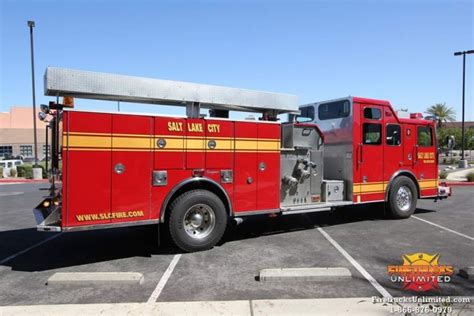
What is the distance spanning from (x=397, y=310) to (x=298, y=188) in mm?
3923

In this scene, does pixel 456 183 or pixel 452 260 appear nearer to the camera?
pixel 452 260

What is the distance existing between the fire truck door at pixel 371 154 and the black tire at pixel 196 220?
392 centimetres

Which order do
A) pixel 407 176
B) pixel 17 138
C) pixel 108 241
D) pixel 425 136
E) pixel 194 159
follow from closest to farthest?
pixel 194 159 < pixel 108 241 < pixel 407 176 < pixel 425 136 < pixel 17 138

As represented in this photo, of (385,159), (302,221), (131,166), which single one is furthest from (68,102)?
(385,159)

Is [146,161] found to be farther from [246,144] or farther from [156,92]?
[246,144]

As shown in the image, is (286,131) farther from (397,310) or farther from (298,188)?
(397,310)

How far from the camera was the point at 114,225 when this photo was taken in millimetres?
5961

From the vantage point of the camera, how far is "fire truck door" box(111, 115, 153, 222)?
597 cm

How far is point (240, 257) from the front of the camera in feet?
21.2

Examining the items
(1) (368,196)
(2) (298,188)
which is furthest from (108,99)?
(1) (368,196)

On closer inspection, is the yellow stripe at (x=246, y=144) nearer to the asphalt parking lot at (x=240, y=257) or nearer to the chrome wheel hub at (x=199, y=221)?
the chrome wheel hub at (x=199, y=221)

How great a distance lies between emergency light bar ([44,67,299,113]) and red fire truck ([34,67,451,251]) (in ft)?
0.05

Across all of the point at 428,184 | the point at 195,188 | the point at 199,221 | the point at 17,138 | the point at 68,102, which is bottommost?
the point at 199,221

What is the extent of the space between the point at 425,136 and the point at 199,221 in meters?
7.02
